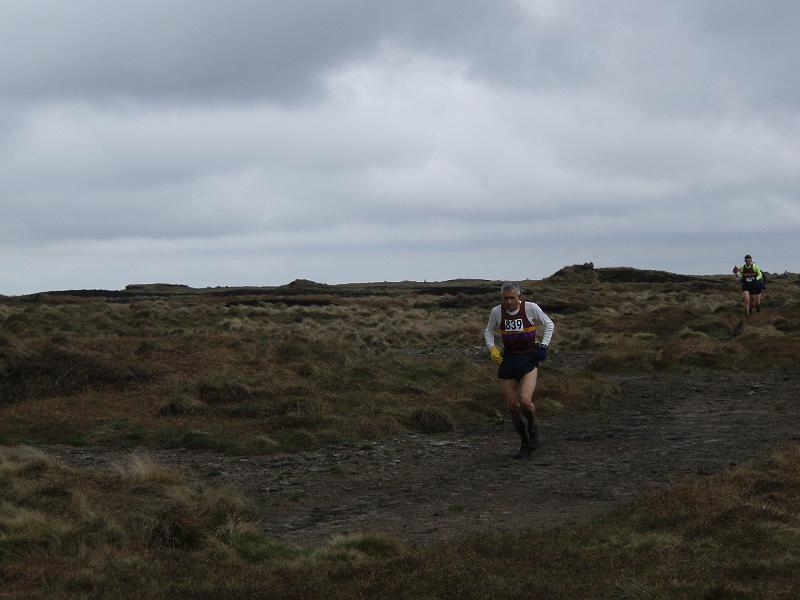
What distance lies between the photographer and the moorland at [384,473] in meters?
6.36

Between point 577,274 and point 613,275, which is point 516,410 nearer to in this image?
point 577,274

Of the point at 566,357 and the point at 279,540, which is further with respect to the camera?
the point at 566,357

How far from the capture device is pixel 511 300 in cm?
1161

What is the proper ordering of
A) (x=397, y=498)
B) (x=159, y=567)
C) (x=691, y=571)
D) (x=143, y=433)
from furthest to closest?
(x=143, y=433) < (x=397, y=498) < (x=159, y=567) < (x=691, y=571)

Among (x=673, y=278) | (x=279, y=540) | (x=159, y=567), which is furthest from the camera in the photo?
(x=673, y=278)

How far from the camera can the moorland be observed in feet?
20.9

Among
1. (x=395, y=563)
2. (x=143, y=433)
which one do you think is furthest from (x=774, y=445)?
(x=143, y=433)

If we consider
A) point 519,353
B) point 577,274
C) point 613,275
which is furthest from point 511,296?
point 613,275

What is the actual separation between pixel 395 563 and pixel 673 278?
71.1 meters

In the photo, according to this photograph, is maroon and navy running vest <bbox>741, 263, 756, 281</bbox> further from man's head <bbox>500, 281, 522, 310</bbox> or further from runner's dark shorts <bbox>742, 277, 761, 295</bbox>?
man's head <bbox>500, 281, 522, 310</bbox>

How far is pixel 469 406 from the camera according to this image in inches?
621

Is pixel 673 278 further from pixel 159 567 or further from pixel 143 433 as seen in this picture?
pixel 159 567

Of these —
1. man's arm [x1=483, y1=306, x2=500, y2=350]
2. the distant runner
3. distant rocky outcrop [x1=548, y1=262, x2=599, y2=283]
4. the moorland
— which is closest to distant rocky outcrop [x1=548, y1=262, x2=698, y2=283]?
distant rocky outcrop [x1=548, y1=262, x2=599, y2=283]

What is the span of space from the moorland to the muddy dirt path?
0.05m
